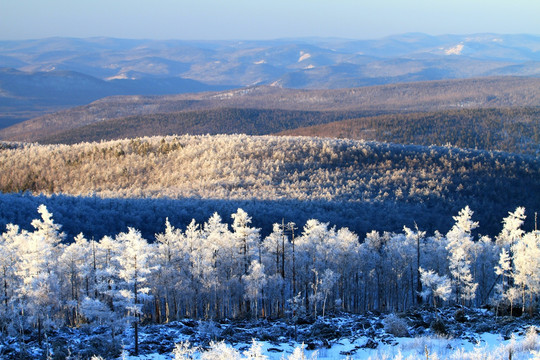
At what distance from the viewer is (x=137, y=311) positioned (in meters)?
21.9

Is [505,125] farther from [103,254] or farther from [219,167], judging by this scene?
→ [103,254]

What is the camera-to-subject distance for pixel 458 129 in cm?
16075

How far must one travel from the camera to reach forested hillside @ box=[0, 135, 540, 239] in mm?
67438

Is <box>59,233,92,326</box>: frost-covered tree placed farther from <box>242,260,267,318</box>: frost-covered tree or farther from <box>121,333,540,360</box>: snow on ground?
<box>121,333,540,360</box>: snow on ground

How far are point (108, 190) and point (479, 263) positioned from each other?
54.0 meters

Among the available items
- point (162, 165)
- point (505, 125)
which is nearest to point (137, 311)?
point (162, 165)

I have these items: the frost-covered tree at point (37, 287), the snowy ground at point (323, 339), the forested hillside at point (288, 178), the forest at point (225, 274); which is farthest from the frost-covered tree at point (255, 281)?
the forested hillside at point (288, 178)

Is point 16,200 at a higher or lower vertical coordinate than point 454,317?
higher

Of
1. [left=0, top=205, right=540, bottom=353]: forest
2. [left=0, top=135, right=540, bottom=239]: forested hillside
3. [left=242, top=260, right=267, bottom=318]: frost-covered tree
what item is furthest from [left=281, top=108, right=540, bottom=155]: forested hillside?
[left=242, top=260, right=267, bottom=318]: frost-covered tree

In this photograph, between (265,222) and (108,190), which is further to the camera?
(108,190)

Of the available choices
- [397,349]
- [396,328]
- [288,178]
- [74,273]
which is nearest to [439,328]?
[396,328]

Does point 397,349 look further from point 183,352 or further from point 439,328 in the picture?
point 183,352

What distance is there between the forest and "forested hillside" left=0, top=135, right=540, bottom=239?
18070 millimetres

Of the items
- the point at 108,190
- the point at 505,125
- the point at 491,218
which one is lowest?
the point at 491,218
